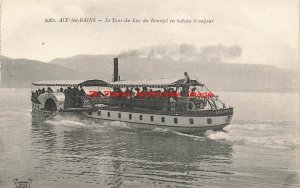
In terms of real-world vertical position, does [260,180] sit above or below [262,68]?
below

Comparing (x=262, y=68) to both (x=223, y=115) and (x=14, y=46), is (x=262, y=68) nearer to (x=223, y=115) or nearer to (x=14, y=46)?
(x=223, y=115)

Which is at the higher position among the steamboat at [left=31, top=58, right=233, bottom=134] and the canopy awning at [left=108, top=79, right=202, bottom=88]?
the canopy awning at [left=108, top=79, right=202, bottom=88]

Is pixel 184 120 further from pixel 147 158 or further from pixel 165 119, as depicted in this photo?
pixel 147 158

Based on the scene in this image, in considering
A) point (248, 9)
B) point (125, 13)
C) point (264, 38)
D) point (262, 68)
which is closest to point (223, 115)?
point (262, 68)

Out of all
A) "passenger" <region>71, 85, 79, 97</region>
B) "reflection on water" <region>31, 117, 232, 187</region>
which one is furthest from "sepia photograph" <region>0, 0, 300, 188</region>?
"passenger" <region>71, 85, 79, 97</region>

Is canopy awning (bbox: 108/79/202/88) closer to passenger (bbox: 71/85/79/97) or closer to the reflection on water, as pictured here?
the reflection on water

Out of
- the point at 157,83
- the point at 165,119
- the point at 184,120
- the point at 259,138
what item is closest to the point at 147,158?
the point at 184,120

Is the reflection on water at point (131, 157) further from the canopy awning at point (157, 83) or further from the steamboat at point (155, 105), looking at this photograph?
the canopy awning at point (157, 83)
